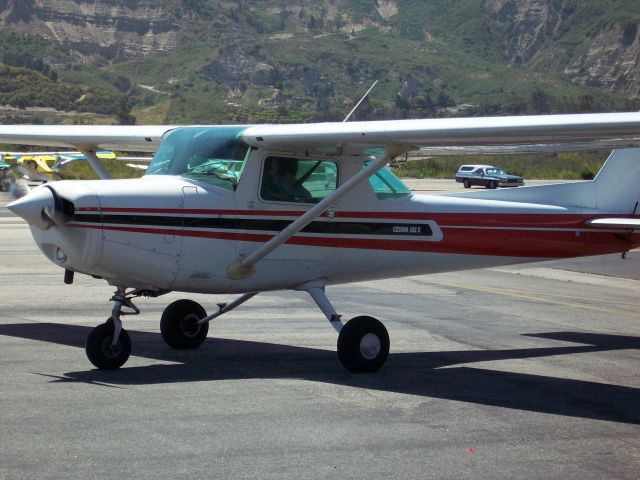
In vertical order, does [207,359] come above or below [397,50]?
below

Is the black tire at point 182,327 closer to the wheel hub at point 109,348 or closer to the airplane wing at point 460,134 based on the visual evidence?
the wheel hub at point 109,348

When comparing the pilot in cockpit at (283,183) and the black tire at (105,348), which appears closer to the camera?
the black tire at (105,348)

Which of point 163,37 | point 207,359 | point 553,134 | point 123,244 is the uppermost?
point 163,37

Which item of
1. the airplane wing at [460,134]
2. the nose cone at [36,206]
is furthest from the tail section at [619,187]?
the nose cone at [36,206]

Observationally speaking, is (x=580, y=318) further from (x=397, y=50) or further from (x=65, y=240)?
(x=397, y=50)

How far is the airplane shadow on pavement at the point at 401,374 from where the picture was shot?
893 centimetres

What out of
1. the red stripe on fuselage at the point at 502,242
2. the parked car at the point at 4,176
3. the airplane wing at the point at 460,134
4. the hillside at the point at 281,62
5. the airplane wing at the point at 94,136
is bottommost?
the parked car at the point at 4,176

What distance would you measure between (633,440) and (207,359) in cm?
433

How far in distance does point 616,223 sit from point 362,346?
354 centimetres

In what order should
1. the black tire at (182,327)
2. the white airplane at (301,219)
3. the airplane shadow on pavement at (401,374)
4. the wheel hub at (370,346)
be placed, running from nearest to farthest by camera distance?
the airplane shadow on pavement at (401,374) → the white airplane at (301,219) → the wheel hub at (370,346) → the black tire at (182,327)

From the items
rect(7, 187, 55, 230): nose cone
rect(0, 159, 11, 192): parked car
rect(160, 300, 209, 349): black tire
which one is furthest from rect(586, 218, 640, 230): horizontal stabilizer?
rect(0, 159, 11, 192): parked car

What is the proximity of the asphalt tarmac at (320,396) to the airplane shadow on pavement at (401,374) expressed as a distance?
3 centimetres

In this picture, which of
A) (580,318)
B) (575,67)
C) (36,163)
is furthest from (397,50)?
(580,318)

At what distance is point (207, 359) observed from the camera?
409 inches
